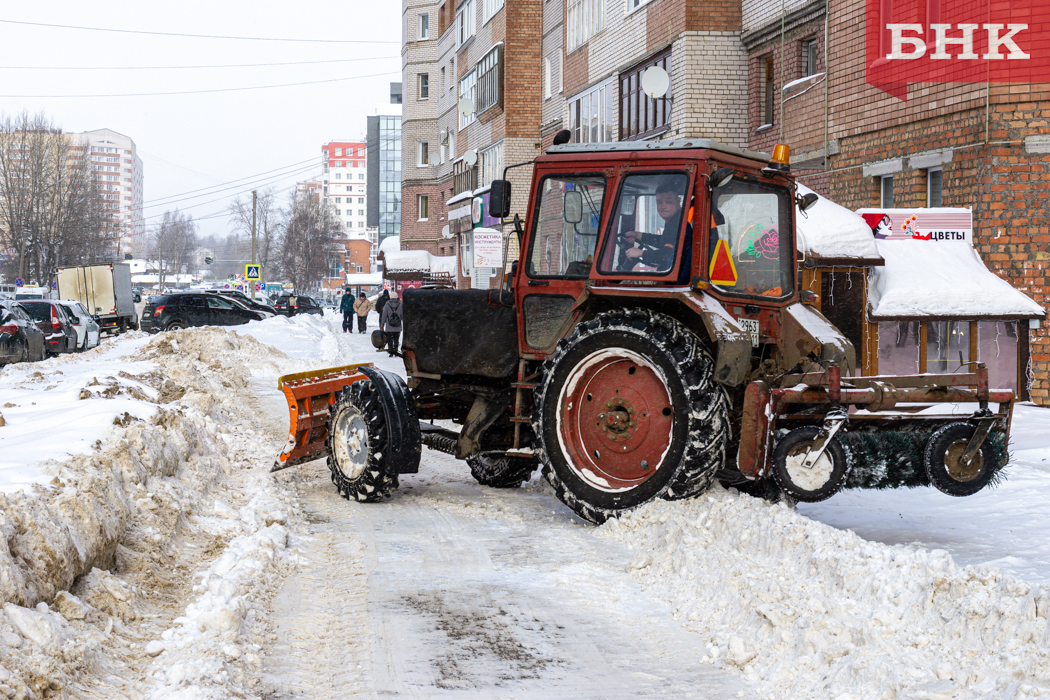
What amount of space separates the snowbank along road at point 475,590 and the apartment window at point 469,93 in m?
35.5

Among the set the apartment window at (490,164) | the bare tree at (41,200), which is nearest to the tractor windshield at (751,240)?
the apartment window at (490,164)

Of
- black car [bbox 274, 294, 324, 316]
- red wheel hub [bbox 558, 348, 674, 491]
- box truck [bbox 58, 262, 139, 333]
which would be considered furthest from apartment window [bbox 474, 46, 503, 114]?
red wheel hub [bbox 558, 348, 674, 491]

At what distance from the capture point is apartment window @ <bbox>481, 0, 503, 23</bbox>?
39344 millimetres

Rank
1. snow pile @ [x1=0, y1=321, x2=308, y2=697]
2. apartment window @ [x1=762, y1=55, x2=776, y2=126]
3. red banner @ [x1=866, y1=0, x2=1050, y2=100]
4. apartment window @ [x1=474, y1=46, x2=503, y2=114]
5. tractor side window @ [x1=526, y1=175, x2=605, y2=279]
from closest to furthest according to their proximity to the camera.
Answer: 1. snow pile @ [x1=0, y1=321, x2=308, y2=697]
2. tractor side window @ [x1=526, y1=175, x2=605, y2=279]
3. red banner @ [x1=866, y1=0, x2=1050, y2=100]
4. apartment window @ [x1=762, y1=55, x2=776, y2=126]
5. apartment window @ [x1=474, y1=46, x2=503, y2=114]

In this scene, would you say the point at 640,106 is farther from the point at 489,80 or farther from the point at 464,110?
the point at 464,110

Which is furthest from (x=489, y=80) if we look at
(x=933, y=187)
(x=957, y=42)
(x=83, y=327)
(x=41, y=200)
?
(x=41, y=200)

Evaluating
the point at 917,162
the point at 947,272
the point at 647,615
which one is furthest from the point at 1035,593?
the point at 917,162

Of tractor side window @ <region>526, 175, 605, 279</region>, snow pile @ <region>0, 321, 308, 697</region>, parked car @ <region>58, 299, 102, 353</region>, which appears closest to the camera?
snow pile @ <region>0, 321, 308, 697</region>

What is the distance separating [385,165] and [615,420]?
13301 cm

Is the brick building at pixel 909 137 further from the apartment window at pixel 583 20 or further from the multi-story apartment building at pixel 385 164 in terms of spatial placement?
the multi-story apartment building at pixel 385 164

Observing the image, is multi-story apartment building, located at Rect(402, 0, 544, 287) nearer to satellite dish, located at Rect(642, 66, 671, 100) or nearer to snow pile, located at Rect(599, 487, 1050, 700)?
satellite dish, located at Rect(642, 66, 671, 100)

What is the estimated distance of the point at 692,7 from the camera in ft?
67.5

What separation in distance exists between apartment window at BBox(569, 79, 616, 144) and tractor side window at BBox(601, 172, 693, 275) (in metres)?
18.1

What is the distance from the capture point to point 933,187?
49.8 feet
